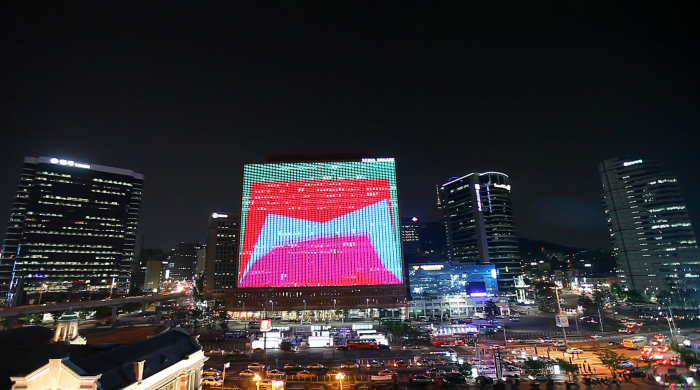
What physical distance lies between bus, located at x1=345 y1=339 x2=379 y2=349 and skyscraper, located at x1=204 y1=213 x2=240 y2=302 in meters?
106

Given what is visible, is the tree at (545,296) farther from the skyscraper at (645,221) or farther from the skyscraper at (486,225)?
the skyscraper at (645,221)

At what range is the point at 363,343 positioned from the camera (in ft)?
187

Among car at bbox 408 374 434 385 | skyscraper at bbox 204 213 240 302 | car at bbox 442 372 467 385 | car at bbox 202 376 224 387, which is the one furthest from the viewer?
skyscraper at bbox 204 213 240 302

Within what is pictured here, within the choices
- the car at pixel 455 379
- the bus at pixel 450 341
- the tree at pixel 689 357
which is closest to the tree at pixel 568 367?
the car at pixel 455 379

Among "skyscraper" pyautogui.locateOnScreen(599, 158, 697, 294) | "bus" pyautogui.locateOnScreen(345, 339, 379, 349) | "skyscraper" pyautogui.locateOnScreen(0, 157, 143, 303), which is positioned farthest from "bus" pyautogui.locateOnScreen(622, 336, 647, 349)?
"skyscraper" pyautogui.locateOnScreen(0, 157, 143, 303)

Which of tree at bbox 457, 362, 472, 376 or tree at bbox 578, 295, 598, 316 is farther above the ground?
tree at bbox 457, 362, 472, 376

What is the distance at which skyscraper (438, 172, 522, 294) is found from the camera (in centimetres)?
14662

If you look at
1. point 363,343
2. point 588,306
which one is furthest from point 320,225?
point 588,306

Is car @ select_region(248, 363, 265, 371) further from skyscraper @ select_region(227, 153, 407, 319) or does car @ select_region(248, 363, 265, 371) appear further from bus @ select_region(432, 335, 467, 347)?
skyscraper @ select_region(227, 153, 407, 319)

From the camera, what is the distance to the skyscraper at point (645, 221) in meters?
131

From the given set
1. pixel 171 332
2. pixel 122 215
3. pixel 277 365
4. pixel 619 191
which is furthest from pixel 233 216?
pixel 619 191

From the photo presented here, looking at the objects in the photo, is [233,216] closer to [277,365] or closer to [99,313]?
[99,313]

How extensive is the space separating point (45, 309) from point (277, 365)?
70471 millimetres

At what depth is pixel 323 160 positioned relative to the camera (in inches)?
4717
